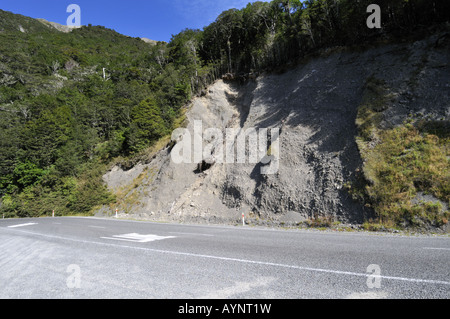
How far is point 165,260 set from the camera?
488 cm

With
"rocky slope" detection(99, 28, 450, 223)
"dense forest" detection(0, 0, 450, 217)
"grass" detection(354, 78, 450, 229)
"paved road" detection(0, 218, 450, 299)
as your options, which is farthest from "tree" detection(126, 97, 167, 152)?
"paved road" detection(0, 218, 450, 299)

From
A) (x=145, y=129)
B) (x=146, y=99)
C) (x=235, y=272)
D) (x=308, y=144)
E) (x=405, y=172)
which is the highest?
(x=146, y=99)

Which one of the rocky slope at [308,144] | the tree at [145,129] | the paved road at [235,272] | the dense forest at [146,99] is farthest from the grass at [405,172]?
the tree at [145,129]

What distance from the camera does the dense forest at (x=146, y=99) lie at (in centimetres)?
1920

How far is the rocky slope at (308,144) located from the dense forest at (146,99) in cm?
245

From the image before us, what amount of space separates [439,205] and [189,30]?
136 feet

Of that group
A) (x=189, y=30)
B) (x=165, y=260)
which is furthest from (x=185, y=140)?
(x=189, y=30)

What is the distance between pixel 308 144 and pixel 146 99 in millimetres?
23542

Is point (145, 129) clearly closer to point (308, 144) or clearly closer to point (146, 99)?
point (146, 99)

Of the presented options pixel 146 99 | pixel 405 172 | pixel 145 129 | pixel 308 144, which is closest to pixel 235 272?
pixel 405 172

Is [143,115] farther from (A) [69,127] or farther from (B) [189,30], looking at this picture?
(B) [189,30]

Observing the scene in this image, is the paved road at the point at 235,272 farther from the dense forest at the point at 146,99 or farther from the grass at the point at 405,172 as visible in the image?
the dense forest at the point at 146,99

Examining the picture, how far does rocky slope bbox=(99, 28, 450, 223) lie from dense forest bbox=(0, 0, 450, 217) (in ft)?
8.02

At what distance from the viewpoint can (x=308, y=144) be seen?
47.8 ft
